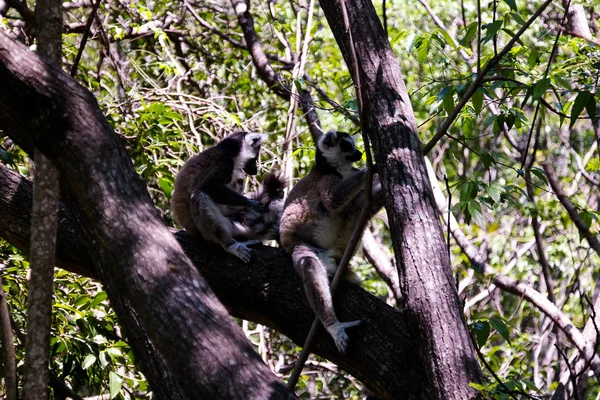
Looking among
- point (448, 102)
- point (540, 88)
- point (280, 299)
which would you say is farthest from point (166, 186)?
point (540, 88)

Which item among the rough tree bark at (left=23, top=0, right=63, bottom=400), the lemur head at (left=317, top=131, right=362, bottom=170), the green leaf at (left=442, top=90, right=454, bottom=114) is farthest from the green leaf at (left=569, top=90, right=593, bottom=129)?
the rough tree bark at (left=23, top=0, right=63, bottom=400)

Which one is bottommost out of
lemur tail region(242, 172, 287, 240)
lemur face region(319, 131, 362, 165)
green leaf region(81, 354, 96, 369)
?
green leaf region(81, 354, 96, 369)

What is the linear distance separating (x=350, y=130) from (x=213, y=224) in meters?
5.01

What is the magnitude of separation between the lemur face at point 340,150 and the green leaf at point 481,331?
1.95 m

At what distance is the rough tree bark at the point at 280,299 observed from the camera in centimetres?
387

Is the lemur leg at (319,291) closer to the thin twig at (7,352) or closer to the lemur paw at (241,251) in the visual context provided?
the lemur paw at (241,251)

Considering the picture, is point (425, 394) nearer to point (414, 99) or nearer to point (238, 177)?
point (238, 177)

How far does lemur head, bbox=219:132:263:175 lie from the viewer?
6051mm

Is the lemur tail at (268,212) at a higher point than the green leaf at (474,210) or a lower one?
lower

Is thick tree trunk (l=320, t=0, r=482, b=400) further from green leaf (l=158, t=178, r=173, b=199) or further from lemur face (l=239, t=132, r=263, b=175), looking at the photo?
green leaf (l=158, t=178, r=173, b=199)

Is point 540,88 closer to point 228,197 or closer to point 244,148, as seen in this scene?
point 228,197

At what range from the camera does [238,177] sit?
20.0 ft

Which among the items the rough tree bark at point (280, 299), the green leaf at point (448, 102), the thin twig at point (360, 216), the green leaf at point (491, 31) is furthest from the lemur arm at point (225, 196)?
the green leaf at point (491, 31)

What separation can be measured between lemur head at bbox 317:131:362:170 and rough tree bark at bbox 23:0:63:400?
7.34ft
